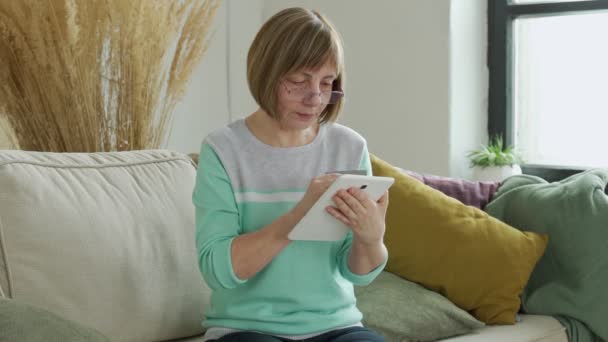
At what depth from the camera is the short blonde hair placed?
1.65 m

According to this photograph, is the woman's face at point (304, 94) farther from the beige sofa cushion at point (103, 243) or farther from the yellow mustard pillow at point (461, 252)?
the yellow mustard pillow at point (461, 252)

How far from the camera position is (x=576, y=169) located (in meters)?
3.41

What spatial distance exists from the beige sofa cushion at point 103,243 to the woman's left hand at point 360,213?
0.47 metres

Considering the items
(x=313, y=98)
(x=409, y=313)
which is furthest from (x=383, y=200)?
(x=409, y=313)

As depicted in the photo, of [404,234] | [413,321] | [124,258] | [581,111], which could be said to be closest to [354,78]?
[581,111]

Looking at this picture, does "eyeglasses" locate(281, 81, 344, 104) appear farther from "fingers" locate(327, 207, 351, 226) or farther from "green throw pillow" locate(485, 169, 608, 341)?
"green throw pillow" locate(485, 169, 608, 341)

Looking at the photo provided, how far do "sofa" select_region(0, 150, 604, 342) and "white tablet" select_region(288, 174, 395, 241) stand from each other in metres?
0.43

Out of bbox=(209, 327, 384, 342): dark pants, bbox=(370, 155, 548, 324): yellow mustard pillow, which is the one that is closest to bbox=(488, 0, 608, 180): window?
bbox=(370, 155, 548, 324): yellow mustard pillow

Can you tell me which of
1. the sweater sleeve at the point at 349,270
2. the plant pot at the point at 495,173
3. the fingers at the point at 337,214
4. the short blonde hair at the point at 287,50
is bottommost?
the sweater sleeve at the point at 349,270

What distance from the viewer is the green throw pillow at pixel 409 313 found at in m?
2.05

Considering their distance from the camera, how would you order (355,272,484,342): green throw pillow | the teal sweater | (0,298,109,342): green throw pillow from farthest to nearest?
(355,272,484,342): green throw pillow
the teal sweater
(0,298,109,342): green throw pillow

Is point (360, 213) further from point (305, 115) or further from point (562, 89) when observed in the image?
point (562, 89)

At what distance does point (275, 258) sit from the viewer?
167 cm

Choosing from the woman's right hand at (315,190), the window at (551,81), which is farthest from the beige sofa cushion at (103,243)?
the window at (551,81)
